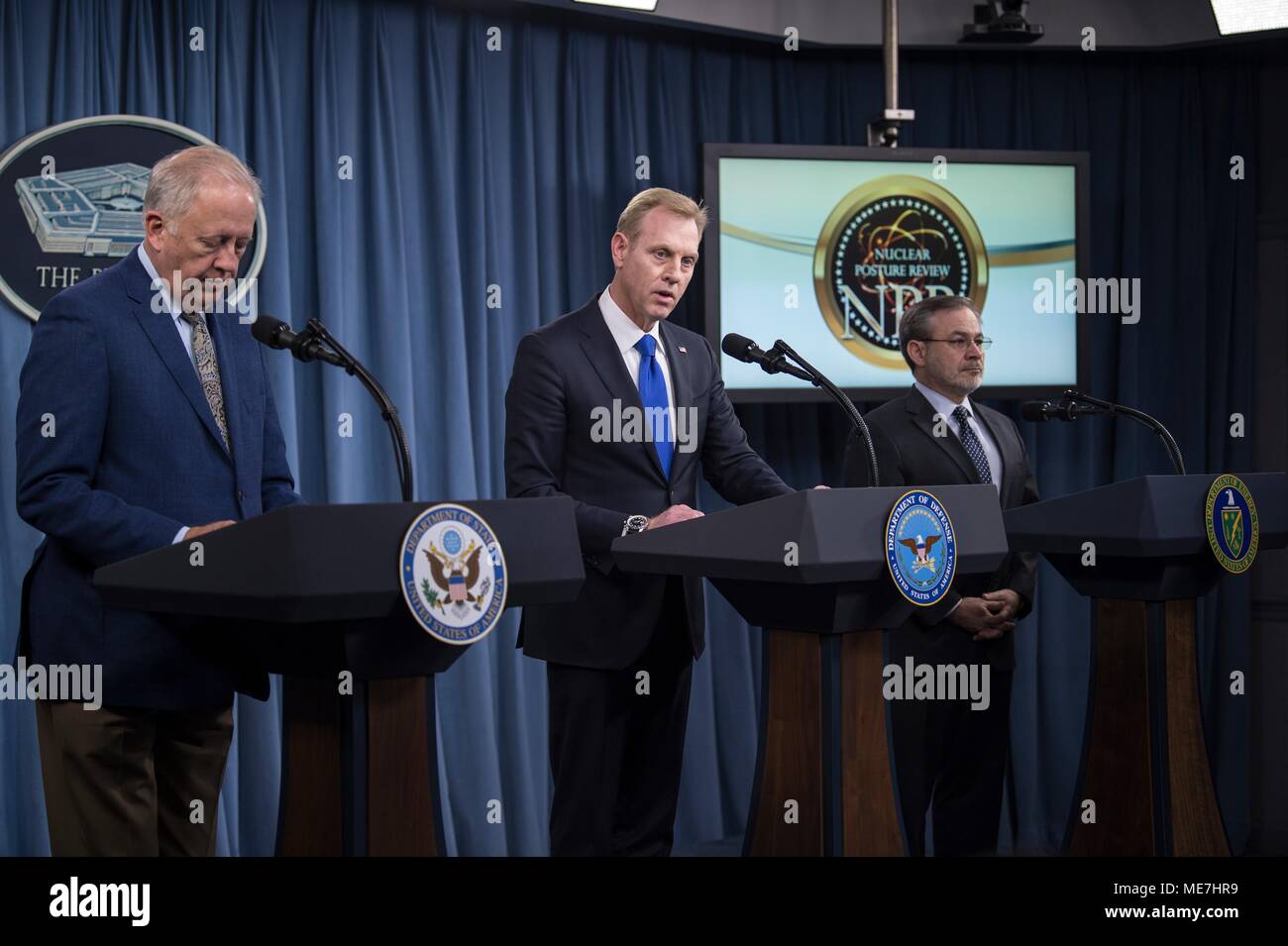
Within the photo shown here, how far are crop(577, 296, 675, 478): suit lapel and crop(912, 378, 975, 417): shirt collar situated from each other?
3.19 feet

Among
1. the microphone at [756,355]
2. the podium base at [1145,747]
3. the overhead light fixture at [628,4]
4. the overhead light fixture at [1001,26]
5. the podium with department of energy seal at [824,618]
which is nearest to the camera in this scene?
the podium with department of energy seal at [824,618]

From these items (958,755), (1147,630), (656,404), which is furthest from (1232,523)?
(656,404)

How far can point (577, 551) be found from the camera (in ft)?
6.74

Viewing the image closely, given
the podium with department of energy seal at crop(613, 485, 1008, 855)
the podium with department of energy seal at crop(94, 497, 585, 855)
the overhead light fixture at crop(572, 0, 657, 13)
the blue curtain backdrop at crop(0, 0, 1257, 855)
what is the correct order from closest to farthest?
the podium with department of energy seal at crop(94, 497, 585, 855), the podium with department of energy seal at crop(613, 485, 1008, 855), the blue curtain backdrop at crop(0, 0, 1257, 855), the overhead light fixture at crop(572, 0, 657, 13)

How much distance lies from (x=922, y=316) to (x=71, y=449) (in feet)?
7.32

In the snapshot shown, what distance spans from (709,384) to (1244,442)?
3005 millimetres

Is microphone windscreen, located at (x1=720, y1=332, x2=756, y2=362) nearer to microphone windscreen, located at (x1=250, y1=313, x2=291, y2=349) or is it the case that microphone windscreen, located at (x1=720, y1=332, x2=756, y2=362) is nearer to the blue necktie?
the blue necktie

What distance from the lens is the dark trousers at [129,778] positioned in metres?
2.09

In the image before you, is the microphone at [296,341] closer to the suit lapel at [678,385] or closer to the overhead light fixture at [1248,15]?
the suit lapel at [678,385]

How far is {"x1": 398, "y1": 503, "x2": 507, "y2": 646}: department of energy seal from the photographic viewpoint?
1793 mm

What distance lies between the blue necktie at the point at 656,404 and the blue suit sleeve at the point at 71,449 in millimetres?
1039

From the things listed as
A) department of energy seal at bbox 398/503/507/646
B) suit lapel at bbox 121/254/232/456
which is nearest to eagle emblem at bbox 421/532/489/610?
department of energy seal at bbox 398/503/507/646

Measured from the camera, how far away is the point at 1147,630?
9.36ft

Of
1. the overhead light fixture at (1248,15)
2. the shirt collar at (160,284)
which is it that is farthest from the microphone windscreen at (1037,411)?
the overhead light fixture at (1248,15)
